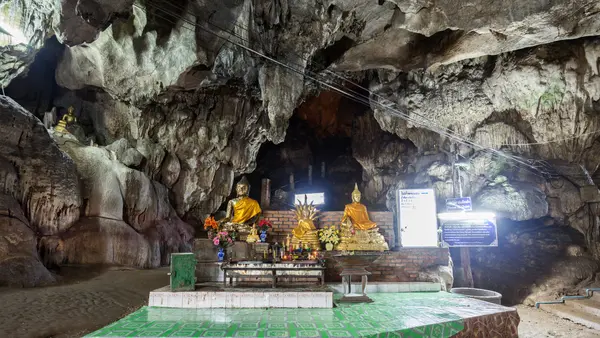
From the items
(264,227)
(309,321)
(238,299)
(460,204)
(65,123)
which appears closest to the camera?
(309,321)

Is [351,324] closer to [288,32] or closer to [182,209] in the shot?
[288,32]

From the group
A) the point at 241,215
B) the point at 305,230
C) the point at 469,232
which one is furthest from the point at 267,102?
the point at 469,232

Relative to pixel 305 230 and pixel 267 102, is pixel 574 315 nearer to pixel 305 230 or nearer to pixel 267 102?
pixel 305 230

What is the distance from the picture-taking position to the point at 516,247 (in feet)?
51.9

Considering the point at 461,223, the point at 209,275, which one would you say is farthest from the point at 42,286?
the point at 461,223

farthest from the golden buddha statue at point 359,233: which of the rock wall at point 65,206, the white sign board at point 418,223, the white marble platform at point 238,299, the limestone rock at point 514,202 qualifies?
the limestone rock at point 514,202

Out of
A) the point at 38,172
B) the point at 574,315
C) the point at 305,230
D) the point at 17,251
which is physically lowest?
the point at 574,315

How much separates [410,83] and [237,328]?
12223 mm

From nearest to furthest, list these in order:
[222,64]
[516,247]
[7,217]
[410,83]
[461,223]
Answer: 1. [7,217]
2. [461,223]
3. [222,64]
4. [410,83]
5. [516,247]

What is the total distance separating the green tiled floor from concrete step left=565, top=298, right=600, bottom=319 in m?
6.23

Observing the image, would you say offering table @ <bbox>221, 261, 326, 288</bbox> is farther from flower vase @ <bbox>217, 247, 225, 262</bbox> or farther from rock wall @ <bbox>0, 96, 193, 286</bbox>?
rock wall @ <bbox>0, 96, 193, 286</bbox>

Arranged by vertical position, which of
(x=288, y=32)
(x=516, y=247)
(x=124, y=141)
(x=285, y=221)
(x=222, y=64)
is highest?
(x=288, y=32)

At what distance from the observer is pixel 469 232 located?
31.8 feet

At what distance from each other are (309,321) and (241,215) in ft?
12.9
